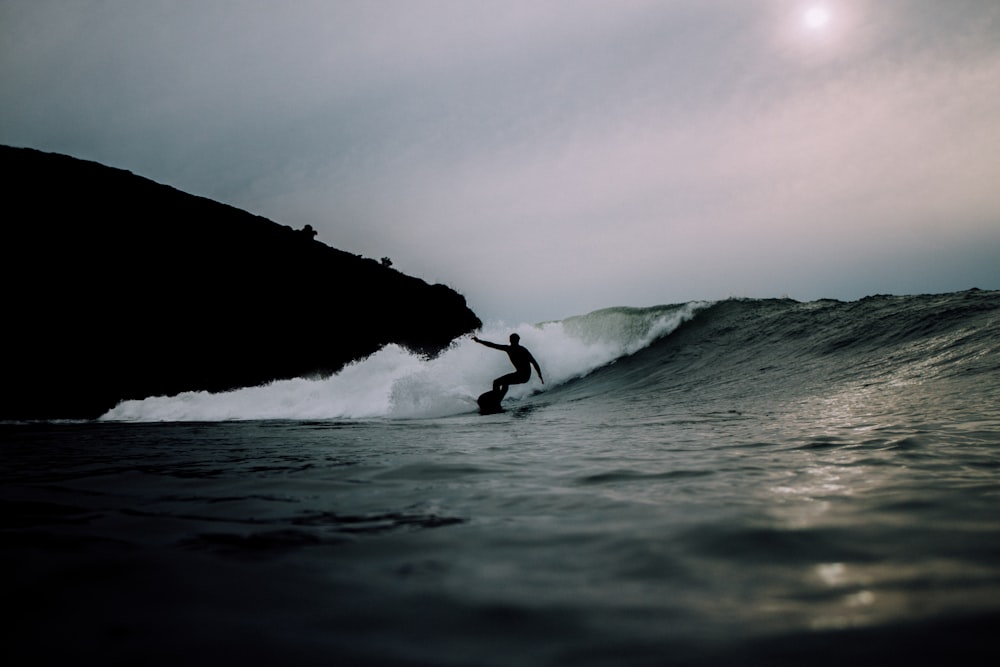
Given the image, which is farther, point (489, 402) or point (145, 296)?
point (145, 296)

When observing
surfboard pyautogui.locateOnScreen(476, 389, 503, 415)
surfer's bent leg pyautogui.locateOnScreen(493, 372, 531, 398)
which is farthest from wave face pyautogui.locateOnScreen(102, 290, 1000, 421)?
surfboard pyautogui.locateOnScreen(476, 389, 503, 415)

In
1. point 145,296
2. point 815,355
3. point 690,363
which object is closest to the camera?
point 815,355

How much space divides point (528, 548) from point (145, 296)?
89.6 feet

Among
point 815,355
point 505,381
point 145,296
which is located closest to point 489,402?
point 505,381

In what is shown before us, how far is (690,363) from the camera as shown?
1223cm

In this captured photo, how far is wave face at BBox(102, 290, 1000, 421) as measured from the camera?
7.56 m

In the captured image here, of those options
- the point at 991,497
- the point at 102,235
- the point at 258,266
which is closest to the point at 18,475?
the point at 991,497

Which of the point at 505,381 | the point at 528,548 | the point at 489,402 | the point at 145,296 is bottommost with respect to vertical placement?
the point at 528,548

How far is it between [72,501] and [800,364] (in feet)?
34.3

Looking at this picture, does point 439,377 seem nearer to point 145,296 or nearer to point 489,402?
point 489,402

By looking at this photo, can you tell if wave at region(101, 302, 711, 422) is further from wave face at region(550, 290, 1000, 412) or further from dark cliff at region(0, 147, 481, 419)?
dark cliff at region(0, 147, 481, 419)

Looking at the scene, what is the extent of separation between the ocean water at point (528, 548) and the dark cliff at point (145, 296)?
2041 centimetres

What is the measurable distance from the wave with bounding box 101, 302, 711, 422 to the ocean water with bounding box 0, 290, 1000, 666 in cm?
786

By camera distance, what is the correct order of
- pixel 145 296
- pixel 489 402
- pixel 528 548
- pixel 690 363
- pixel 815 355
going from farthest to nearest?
1. pixel 145 296
2. pixel 690 363
3. pixel 489 402
4. pixel 815 355
5. pixel 528 548
